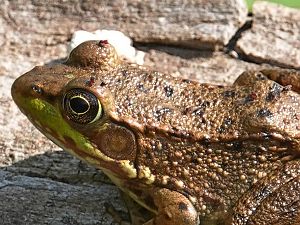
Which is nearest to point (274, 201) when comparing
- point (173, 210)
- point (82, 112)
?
point (173, 210)

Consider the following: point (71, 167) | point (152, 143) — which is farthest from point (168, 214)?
point (71, 167)

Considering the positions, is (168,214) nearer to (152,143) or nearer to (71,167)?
(152,143)

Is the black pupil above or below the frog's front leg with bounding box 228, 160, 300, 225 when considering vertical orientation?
above

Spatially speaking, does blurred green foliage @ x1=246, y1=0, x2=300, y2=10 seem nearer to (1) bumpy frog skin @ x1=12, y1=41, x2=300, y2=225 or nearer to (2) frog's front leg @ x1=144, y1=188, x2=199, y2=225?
(1) bumpy frog skin @ x1=12, y1=41, x2=300, y2=225

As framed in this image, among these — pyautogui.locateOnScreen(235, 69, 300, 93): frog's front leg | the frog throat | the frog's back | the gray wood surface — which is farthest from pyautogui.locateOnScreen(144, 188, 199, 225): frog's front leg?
the gray wood surface

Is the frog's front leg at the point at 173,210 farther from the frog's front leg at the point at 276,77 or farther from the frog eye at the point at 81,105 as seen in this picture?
the frog's front leg at the point at 276,77

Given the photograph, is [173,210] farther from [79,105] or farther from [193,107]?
[79,105]

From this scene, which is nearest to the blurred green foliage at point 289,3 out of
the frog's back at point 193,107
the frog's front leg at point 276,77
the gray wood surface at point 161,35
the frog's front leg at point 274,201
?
the gray wood surface at point 161,35
